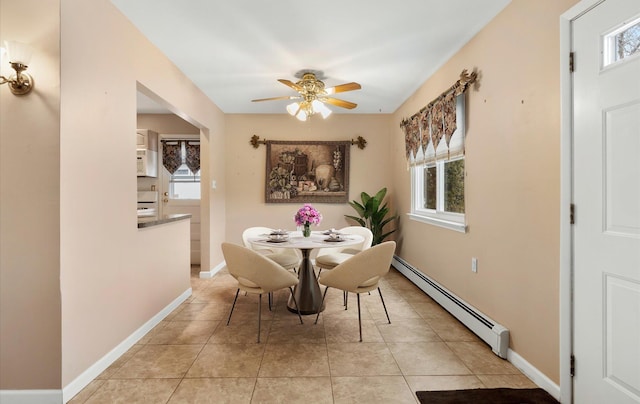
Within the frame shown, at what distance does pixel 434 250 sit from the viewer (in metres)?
3.42

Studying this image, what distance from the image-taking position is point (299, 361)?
2100 mm

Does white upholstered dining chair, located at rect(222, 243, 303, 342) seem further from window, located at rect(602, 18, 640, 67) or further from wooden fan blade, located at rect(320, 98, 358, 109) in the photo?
window, located at rect(602, 18, 640, 67)

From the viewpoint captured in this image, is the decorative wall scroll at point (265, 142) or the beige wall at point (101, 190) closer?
the beige wall at point (101, 190)

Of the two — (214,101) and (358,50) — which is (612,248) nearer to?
(358,50)

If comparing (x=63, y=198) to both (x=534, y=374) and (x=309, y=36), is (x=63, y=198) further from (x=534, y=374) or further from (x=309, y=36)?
(x=534, y=374)

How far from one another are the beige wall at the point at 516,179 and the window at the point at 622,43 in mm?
256

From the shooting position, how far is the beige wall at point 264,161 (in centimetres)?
498

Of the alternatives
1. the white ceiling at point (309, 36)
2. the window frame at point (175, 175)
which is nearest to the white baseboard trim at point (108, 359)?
the white ceiling at point (309, 36)

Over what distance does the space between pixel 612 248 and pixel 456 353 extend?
1220 millimetres

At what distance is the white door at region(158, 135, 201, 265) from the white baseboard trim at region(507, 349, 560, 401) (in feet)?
14.1

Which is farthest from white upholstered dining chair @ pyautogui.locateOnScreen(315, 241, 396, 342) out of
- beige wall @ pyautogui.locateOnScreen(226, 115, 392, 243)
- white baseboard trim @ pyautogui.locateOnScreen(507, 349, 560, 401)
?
beige wall @ pyautogui.locateOnScreen(226, 115, 392, 243)

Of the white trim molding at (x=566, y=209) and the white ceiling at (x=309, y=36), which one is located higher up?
the white ceiling at (x=309, y=36)

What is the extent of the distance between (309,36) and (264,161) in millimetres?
2626

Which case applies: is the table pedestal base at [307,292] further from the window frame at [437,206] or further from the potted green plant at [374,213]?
the potted green plant at [374,213]
